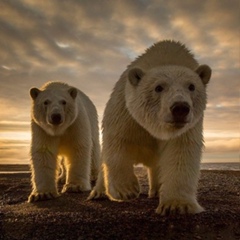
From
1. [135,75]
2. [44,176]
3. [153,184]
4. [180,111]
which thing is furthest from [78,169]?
[180,111]

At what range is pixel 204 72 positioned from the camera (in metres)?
5.71

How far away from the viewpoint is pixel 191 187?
539 centimetres

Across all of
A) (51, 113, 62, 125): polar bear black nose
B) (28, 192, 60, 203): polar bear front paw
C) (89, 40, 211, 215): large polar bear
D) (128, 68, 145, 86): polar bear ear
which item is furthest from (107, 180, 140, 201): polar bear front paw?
(51, 113, 62, 125): polar bear black nose

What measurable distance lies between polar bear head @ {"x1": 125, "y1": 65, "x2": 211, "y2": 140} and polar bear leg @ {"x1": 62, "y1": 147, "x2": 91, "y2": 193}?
322cm

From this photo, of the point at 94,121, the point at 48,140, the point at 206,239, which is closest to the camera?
the point at 206,239

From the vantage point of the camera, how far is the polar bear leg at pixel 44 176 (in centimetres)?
745

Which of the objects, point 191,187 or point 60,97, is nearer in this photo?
point 191,187

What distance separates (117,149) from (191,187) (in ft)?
3.81

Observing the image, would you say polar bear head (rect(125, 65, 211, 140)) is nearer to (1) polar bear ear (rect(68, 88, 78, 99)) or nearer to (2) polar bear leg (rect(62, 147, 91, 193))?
(1) polar bear ear (rect(68, 88, 78, 99))

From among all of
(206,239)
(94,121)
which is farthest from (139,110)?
(94,121)

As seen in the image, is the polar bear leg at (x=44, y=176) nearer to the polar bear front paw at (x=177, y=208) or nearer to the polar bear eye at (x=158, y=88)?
the polar bear front paw at (x=177, y=208)

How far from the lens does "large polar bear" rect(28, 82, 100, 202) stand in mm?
7734

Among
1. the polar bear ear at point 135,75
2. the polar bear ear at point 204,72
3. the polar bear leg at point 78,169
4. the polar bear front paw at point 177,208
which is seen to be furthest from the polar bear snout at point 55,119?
the polar bear front paw at point 177,208

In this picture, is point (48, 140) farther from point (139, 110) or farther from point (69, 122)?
point (139, 110)
